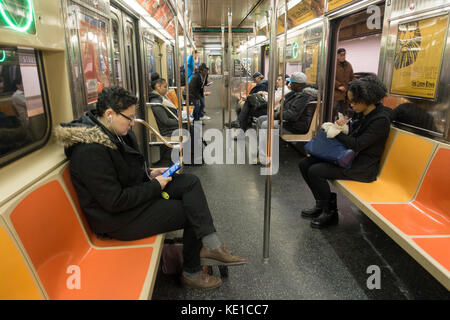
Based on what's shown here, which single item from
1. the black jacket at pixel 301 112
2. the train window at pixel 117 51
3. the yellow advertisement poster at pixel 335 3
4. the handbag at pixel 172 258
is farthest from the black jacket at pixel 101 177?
the yellow advertisement poster at pixel 335 3

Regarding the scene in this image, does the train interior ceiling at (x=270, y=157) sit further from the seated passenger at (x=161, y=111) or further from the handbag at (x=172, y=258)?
the seated passenger at (x=161, y=111)

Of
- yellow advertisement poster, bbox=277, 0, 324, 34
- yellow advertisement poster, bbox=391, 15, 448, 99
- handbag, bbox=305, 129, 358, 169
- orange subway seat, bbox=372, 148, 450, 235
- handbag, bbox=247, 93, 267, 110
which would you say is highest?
yellow advertisement poster, bbox=277, 0, 324, 34

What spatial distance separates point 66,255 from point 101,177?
42 centimetres

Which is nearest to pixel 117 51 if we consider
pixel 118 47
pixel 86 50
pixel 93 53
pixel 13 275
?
pixel 118 47

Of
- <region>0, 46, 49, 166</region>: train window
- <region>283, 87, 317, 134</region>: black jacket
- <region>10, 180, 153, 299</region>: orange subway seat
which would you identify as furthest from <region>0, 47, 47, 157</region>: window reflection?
<region>283, 87, 317, 134</region>: black jacket

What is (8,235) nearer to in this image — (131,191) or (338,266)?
(131,191)

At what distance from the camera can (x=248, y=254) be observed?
8.58 ft

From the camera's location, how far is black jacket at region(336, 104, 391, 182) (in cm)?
275

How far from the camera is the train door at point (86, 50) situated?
2.21 meters

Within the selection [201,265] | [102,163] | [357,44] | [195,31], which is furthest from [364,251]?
[195,31]

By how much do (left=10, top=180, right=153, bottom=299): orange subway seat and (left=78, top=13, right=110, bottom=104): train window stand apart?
114 centimetres

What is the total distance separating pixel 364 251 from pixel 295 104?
2742 millimetres

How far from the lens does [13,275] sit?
1220mm

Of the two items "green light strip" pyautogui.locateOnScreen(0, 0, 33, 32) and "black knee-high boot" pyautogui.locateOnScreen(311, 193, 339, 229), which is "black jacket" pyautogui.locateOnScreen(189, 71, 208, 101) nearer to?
"black knee-high boot" pyautogui.locateOnScreen(311, 193, 339, 229)
